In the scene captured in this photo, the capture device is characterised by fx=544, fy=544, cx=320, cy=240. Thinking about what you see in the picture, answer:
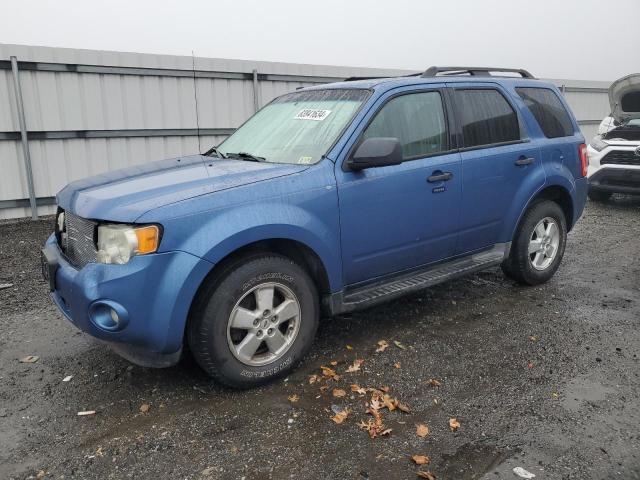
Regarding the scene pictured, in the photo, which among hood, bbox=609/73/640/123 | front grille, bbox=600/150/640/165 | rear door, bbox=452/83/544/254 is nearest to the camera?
rear door, bbox=452/83/544/254

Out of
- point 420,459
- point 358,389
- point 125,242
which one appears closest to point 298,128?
point 125,242

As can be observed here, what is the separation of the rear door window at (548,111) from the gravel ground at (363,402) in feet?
5.13

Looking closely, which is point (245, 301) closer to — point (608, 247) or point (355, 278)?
point (355, 278)

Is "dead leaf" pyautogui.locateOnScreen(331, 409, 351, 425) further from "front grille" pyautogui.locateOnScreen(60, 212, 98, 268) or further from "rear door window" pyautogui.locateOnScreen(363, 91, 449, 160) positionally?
"rear door window" pyautogui.locateOnScreen(363, 91, 449, 160)

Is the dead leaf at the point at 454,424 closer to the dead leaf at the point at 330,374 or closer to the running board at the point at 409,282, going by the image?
the dead leaf at the point at 330,374

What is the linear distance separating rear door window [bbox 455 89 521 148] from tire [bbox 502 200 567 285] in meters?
0.75

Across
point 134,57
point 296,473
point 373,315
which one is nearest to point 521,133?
point 373,315

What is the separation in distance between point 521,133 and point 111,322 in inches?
145

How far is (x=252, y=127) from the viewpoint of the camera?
4488 millimetres

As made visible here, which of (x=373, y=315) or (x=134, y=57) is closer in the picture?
(x=373, y=315)

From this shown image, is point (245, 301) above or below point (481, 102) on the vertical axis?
below

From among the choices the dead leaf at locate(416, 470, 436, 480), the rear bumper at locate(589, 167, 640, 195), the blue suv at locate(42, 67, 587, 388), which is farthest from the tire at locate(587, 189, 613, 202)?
the dead leaf at locate(416, 470, 436, 480)

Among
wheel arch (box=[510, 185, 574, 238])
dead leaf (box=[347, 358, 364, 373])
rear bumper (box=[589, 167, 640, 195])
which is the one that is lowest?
dead leaf (box=[347, 358, 364, 373])

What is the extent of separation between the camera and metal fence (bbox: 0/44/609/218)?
816 centimetres
